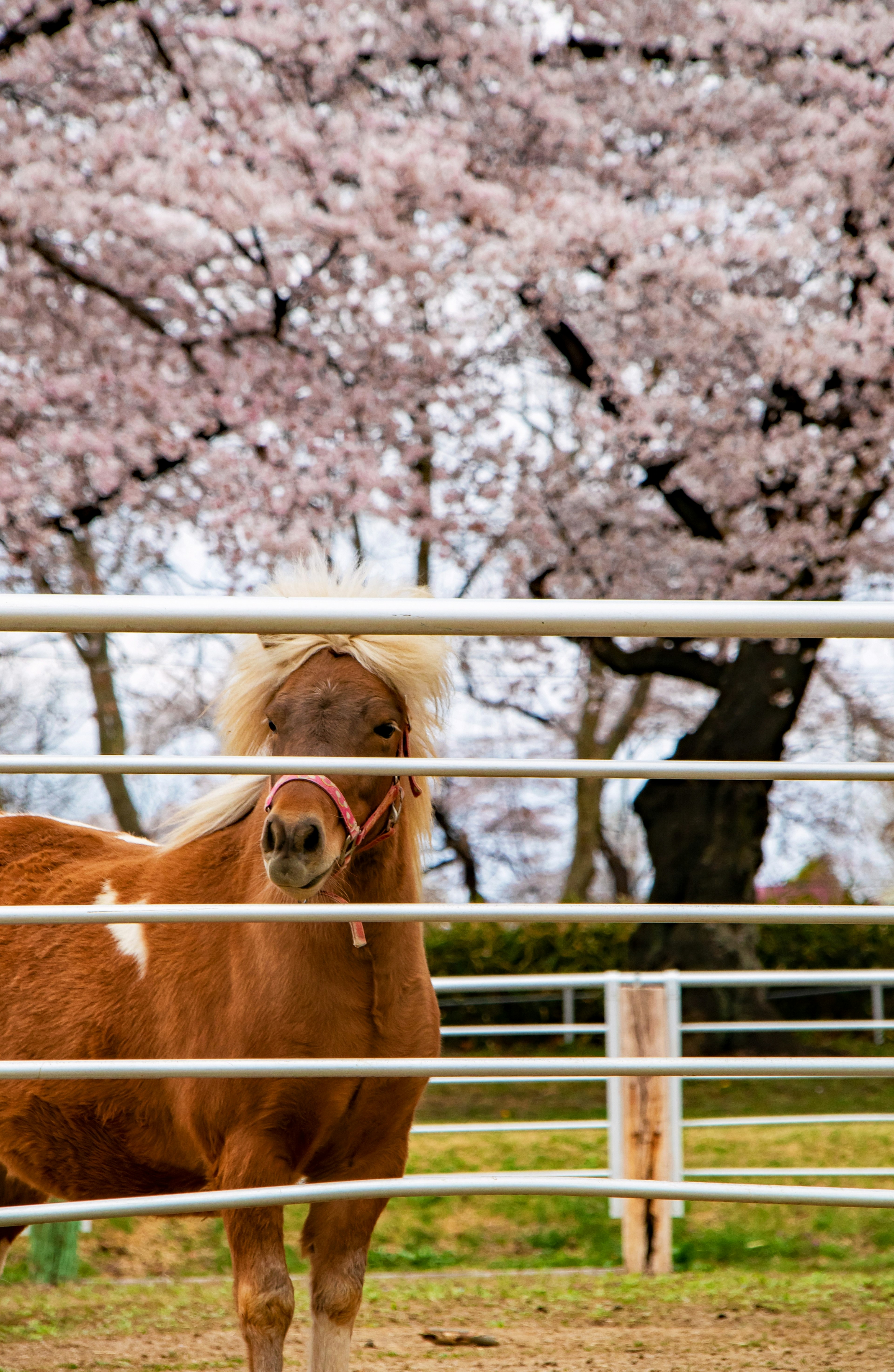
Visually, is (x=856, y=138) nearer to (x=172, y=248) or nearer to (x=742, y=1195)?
(x=172, y=248)

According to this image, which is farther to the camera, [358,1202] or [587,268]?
[587,268]

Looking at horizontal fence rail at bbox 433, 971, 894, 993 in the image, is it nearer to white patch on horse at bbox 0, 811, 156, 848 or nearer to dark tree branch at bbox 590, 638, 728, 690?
white patch on horse at bbox 0, 811, 156, 848

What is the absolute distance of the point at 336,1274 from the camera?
2756 millimetres

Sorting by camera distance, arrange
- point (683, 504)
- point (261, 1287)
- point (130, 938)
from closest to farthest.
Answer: point (261, 1287), point (130, 938), point (683, 504)

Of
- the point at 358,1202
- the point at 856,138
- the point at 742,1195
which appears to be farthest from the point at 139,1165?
the point at 856,138

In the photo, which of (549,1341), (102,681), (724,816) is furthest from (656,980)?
(102,681)

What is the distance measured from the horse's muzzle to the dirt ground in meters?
1.98

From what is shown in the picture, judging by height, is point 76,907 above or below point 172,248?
below

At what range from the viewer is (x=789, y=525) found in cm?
1073

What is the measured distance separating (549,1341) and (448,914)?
9.52ft

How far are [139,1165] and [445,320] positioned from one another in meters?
8.98

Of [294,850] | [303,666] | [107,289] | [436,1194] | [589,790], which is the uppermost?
[107,289]

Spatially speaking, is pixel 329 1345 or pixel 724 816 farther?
pixel 724 816

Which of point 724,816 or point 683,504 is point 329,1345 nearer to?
point 724,816
